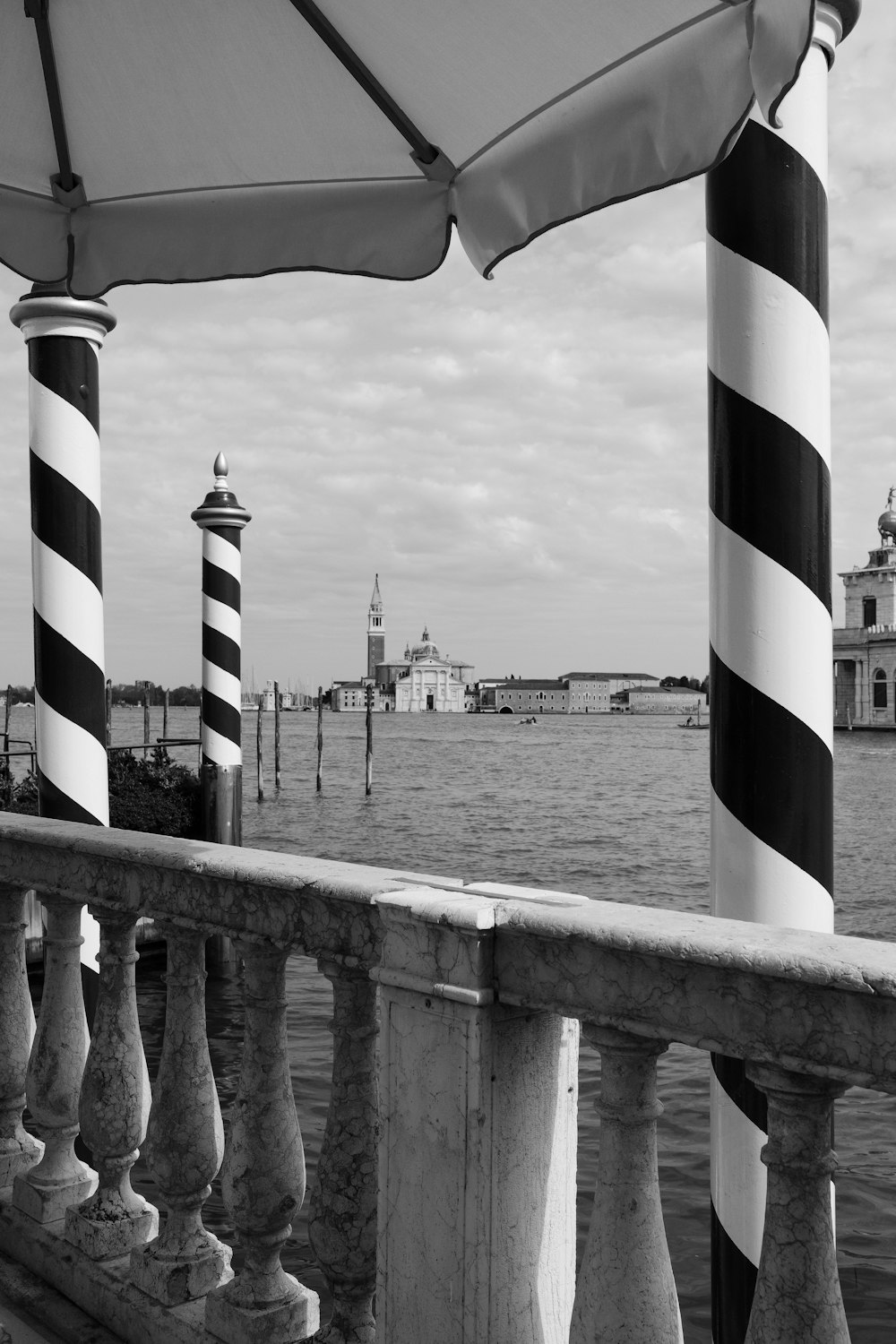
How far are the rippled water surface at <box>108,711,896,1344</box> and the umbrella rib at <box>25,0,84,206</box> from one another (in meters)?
5.40

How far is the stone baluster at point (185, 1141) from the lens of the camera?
7.81 ft

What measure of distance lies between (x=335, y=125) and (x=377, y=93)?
16 centimetres

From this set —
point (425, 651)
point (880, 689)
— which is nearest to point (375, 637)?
point (425, 651)

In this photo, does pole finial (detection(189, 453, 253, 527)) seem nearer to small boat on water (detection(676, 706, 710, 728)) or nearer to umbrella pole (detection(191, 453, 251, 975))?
umbrella pole (detection(191, 453, 251, 975))

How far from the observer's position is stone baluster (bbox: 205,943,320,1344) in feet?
7.18

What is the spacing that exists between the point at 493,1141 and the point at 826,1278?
498 millimetres

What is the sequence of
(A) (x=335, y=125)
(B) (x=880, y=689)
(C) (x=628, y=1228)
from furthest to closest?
(B) (x=880, y=689) < (A) (x=335, y=125) < (C) (x=628, y=1228)

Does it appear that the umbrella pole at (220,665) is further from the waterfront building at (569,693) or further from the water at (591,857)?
the waterfront building at (569,693)

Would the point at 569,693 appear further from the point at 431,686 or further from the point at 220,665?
the point at 220,665

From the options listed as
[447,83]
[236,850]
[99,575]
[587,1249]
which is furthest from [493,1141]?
[99,575]

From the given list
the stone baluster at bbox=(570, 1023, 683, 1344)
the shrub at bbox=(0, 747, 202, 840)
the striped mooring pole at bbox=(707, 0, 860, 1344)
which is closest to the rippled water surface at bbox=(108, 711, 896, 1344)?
the shrub at bbox=(0, 747, 202, 840)

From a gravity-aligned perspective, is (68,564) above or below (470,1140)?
Answer: above

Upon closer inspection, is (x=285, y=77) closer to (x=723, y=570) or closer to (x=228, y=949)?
(x=723, y=570)

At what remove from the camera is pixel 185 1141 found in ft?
7.89
